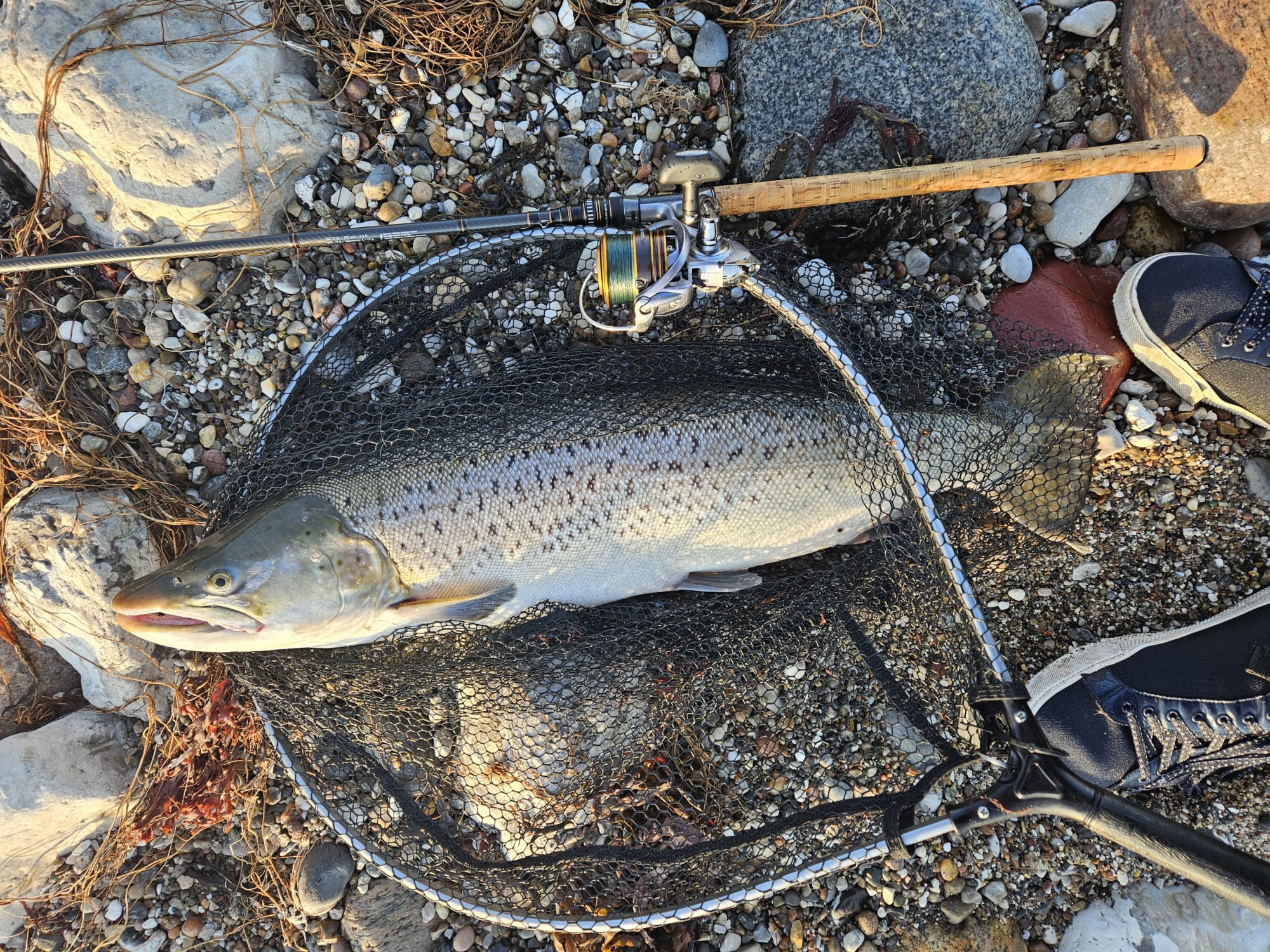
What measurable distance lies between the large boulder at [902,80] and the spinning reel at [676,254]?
0.74 m

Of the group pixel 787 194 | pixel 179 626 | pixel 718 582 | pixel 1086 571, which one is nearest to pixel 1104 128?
pixel 787 194

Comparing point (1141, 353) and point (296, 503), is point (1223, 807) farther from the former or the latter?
point (296, 503)

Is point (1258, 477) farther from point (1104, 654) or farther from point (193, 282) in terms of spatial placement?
point (193, 282)

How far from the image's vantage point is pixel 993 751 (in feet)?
7.01

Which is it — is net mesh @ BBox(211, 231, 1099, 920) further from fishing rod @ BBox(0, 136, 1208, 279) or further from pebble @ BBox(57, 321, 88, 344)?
pebble @ BBox(57, 321, 88, 344)

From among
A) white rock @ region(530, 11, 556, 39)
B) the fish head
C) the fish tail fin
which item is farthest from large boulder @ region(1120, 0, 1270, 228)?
the fish head

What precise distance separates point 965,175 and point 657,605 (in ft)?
6.39

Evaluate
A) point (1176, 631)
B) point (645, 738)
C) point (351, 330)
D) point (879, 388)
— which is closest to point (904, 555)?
point (879, 388)

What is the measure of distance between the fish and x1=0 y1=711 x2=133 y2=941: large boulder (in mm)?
1098

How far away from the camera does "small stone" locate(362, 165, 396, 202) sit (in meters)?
2.91

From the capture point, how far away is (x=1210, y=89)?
2.70 metres

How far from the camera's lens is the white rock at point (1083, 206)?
2.87 meters

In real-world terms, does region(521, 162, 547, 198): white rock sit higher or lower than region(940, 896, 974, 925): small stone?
higher

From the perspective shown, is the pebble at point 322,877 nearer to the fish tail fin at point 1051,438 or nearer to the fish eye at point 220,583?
the fish eye at point 220,583
